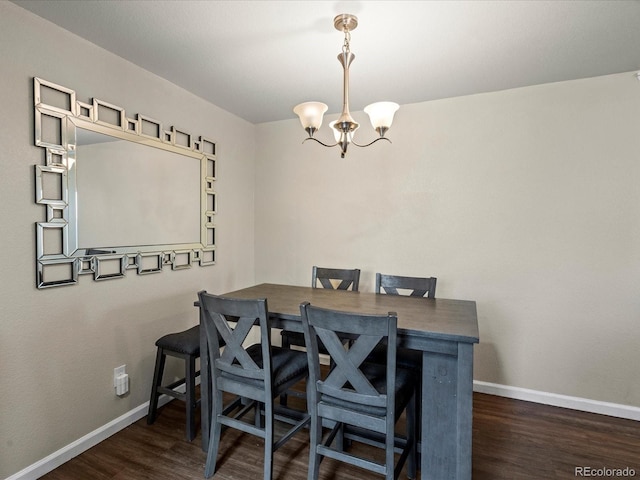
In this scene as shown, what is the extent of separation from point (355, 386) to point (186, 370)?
1149 mm

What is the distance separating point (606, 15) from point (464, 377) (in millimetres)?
1966

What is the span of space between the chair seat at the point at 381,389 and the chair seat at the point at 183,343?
3.12 ft

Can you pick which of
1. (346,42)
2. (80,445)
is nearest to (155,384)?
(80,445)

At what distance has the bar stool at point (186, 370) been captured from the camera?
2100 mm

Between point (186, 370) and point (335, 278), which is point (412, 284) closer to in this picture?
point (335, 278)

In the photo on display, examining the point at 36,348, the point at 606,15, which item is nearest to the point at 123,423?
the point at 36,348

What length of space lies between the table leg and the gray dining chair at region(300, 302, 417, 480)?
144 mm

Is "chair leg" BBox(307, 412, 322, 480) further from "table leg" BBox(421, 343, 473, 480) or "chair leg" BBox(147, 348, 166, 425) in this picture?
"chair leg" BBox(147, 348, 166, 425)

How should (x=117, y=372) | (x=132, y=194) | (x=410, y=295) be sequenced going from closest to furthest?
(x=117, y=372) → (x=132, y=194) → (x=410, y=295)

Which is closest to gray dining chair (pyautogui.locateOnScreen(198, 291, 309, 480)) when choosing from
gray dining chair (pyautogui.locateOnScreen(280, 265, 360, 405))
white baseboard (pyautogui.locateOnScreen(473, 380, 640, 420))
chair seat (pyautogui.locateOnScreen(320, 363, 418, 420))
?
chair seat (pyautogui.locateOnScreen(320, 363, 418, 420))

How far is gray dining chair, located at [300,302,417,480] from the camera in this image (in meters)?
1.43

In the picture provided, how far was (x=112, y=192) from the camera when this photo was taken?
7.14 ft

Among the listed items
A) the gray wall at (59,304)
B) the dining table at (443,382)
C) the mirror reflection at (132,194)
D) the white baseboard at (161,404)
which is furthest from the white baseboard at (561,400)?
the mirror reflection at (132,194)

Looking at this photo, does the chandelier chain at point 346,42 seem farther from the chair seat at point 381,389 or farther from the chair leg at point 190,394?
the chair leg at point 190,394
